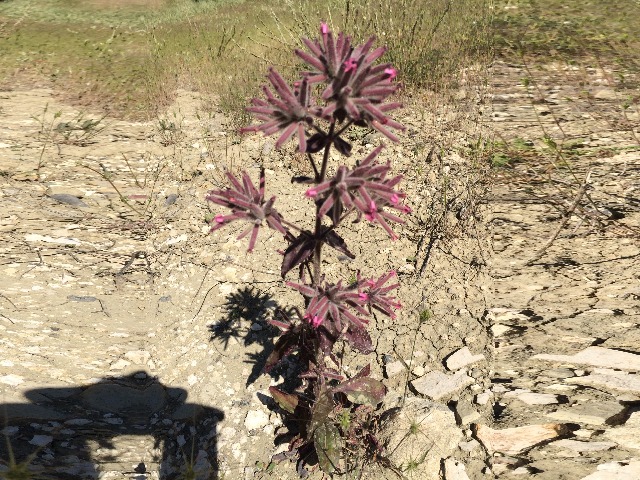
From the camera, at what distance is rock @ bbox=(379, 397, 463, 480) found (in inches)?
118

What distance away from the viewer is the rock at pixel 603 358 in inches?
118

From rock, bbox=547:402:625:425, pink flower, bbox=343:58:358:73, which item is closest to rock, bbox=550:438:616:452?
rock, bbox=547:402:625:425

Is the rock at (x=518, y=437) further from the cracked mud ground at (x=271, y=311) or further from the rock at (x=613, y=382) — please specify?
the rock at (x=613, y=382)

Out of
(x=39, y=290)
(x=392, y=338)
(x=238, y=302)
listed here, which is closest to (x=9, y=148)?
(x=39, y=290)

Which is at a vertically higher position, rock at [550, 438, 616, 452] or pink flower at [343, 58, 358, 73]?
pink flower at [343, 58, 358, 73]

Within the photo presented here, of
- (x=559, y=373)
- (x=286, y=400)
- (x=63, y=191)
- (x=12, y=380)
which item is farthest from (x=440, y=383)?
(x=63, y=191)

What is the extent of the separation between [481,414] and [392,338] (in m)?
0.80

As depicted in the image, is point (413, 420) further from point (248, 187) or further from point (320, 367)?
point (248, 187)

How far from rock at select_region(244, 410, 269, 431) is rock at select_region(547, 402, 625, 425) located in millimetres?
1669

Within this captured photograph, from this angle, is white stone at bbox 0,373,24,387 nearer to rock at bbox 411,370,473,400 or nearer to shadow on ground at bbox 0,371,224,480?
shadow on ground at bbox 0,371,224,480

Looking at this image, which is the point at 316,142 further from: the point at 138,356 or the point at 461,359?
the point at 138,356

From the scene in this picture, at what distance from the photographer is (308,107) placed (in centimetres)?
212

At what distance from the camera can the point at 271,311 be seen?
13.1ft

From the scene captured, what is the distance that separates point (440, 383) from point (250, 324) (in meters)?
1.40
